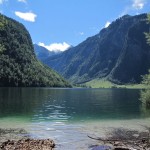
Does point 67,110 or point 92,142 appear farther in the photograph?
point 67,110

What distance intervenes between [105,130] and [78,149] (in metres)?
13.8

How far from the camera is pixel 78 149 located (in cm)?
2942

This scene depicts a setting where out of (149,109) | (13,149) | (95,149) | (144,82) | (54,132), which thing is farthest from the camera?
(149,109)

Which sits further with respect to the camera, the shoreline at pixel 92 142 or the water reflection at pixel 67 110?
the water reflection at pixel 67 110

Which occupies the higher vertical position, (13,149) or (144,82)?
(144,82)

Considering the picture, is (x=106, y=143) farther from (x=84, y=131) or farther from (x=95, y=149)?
(x=84, y=131)

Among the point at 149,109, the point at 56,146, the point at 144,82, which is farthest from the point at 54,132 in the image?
the point at 149,109

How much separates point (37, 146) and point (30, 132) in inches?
517

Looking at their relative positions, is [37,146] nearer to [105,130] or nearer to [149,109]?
[105,130]

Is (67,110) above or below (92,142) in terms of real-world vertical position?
above

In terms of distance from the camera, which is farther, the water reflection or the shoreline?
the water reflection

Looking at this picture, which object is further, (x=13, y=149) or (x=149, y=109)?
(x=149, y=109)

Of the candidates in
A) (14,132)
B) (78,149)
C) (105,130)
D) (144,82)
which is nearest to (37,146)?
(78,149)

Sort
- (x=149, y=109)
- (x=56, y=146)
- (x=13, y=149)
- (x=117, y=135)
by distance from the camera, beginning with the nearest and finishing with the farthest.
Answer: (x=13, y=149) < (x=56, y=146) < (x=117, y=135) < (x=149, y=109)
